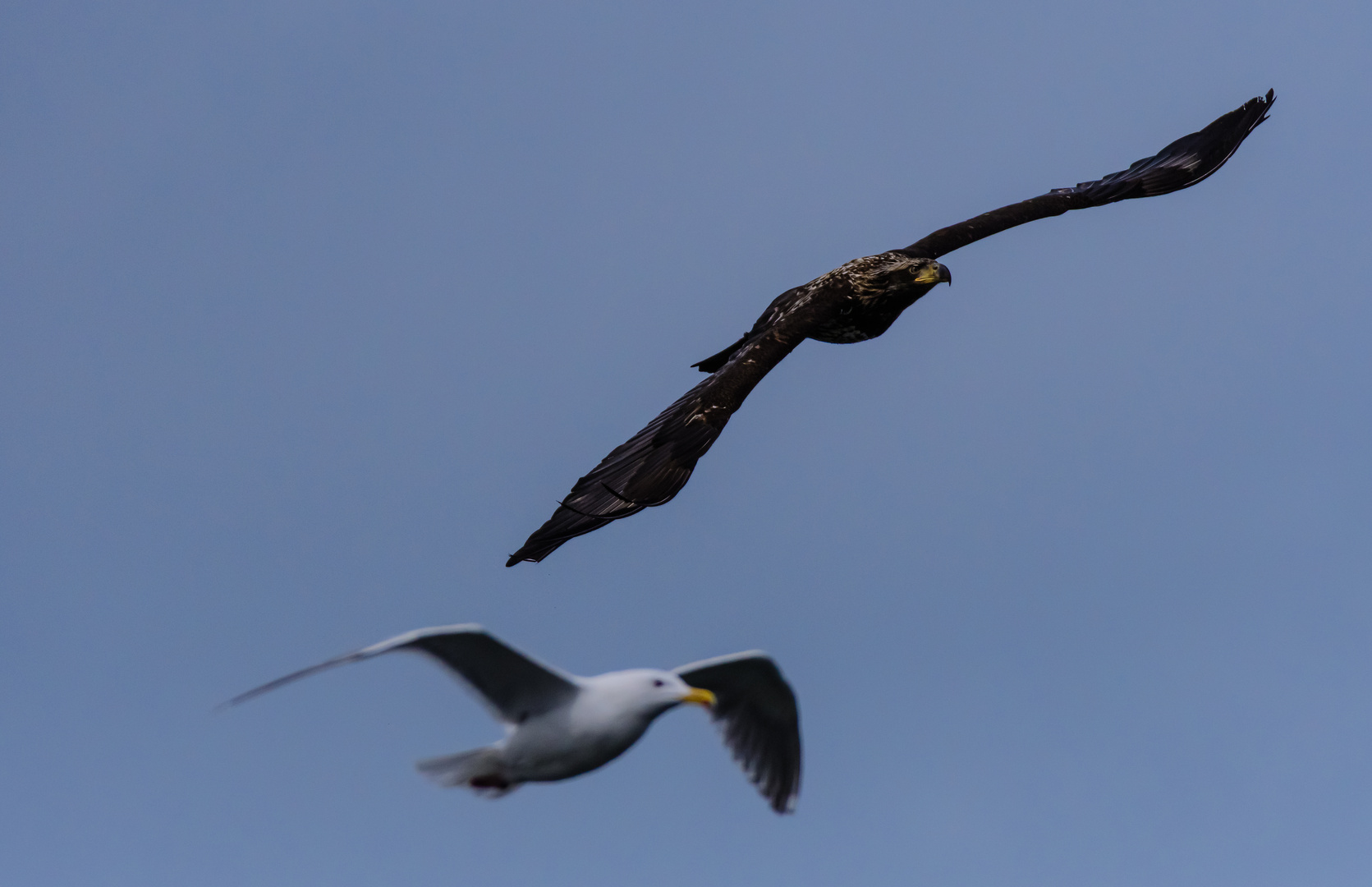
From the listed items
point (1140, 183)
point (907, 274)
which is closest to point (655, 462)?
point (907, 274)

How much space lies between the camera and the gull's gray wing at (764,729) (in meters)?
12.1

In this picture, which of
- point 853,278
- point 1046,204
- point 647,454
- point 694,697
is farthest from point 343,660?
point 1046,204

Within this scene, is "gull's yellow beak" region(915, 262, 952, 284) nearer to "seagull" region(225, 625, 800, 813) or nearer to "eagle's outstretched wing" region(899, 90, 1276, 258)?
"eagle's outstretched wing" region(899, 90, 1276, 258)

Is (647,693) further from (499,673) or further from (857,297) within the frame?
(857,297)

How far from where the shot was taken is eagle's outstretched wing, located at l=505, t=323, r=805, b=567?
1175 centimetres

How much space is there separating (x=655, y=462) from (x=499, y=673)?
3.47m

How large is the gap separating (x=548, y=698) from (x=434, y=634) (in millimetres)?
1069

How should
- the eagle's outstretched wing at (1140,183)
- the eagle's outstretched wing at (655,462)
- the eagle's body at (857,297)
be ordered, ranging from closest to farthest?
the eagle's outstretched wing at (655,462) → the eagle's body at (857,297) → the eagle's outstretched wing at (1140,183)

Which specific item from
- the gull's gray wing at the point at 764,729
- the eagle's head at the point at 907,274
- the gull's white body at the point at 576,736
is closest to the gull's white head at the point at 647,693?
the gull's white body at the point at 576,736

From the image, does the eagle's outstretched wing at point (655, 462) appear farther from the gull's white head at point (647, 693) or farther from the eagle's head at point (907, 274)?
the eagle's head at point (907, 274)

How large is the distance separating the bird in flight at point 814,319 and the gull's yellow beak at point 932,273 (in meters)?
0.01

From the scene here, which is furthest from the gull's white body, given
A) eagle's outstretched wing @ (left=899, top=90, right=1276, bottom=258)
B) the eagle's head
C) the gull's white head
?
eagle's outstretched wing @ (left=899, top=90, right=1276, bottom=258)

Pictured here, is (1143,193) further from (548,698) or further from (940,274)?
(548,698)

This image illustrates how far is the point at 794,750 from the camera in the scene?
12.2m
